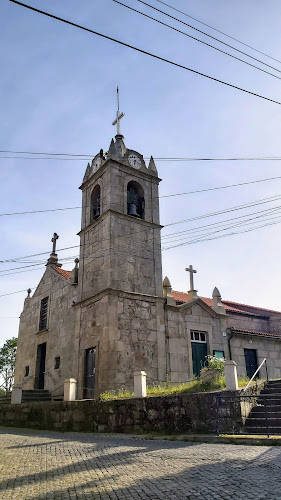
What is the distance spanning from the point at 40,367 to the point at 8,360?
20.9 meters

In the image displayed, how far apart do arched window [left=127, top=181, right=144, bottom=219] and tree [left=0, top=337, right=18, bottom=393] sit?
2703 cm

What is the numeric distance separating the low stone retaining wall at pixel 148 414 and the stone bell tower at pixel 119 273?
1790mm

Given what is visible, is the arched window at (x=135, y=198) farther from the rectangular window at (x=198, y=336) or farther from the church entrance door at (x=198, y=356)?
the church entrance door at (x=198, y=356)

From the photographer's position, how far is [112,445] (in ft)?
29.9

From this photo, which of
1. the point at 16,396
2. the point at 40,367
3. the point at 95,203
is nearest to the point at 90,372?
the point at 16,396

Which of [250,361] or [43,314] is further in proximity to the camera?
[43,314]

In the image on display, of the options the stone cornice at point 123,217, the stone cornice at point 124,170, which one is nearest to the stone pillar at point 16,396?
the stone cornice at point 123,217

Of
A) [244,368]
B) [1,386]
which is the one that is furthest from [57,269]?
[1,386]

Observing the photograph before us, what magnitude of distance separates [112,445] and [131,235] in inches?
392

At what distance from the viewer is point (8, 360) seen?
40094 millimetres

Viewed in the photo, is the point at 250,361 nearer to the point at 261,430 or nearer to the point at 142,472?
the point at 261,430

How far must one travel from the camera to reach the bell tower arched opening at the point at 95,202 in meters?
19.2

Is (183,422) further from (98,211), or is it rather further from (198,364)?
(98,211)

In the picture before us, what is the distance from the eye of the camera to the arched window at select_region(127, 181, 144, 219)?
60.8ft
